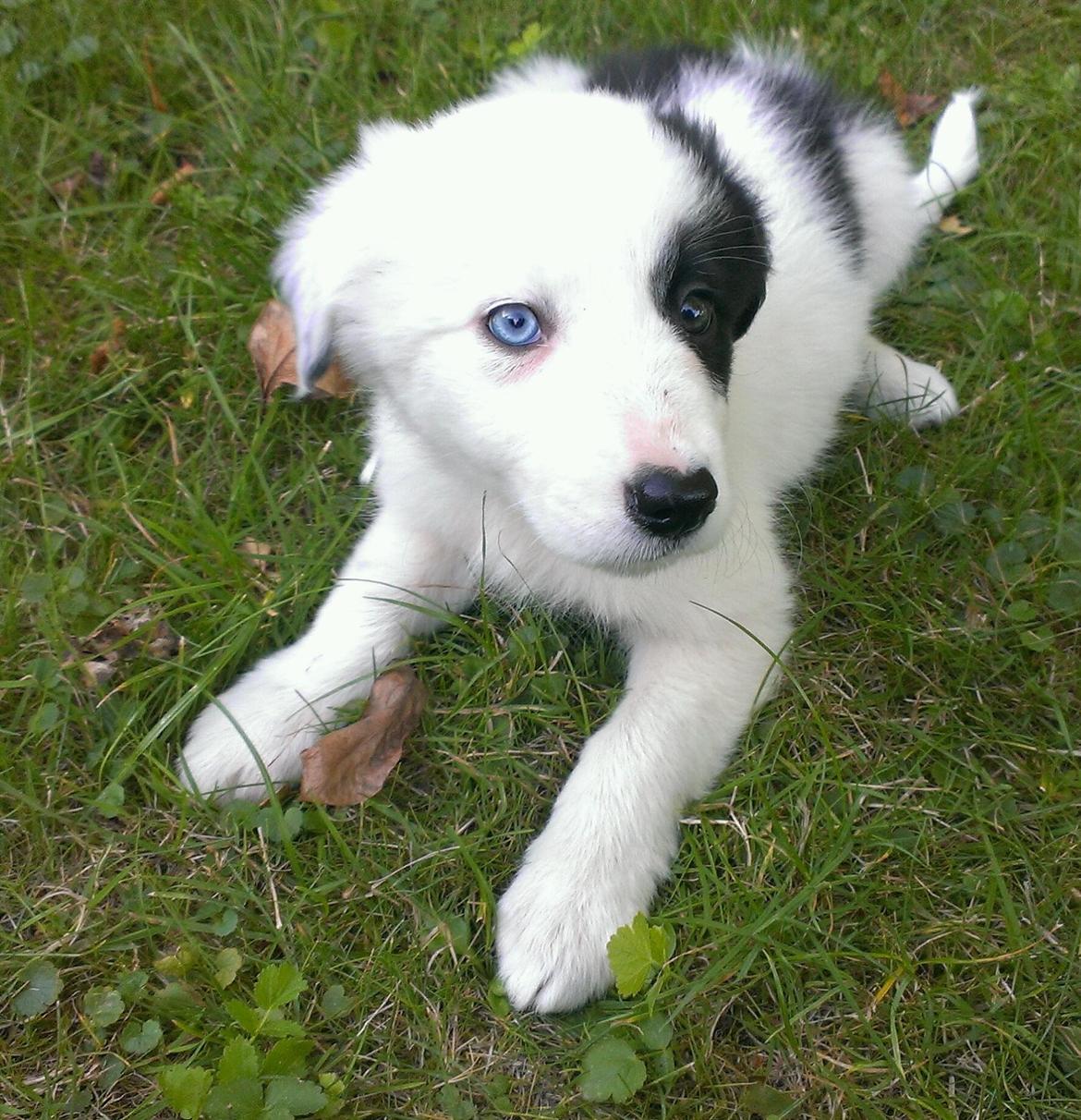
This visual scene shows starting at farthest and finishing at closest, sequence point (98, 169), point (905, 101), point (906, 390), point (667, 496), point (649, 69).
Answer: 1. point (905, 101)
2. point (98, 169)
3. point (906, 390)
4. point (649, 69)
5. point (667, 496)

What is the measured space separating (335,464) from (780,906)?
1.48 m

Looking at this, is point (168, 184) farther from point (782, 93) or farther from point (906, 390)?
point (906, 390)

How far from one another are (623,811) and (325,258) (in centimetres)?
117

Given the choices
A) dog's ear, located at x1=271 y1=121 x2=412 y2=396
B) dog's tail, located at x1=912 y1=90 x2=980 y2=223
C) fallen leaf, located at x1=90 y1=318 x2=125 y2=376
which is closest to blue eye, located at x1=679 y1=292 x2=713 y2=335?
dog's ear, located at x1=271 y1=121 x2=412 y2=396

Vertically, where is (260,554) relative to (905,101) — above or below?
below

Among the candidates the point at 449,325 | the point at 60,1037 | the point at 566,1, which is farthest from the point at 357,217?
the point at 566,1

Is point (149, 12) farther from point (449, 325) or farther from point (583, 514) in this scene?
point (583, 514)

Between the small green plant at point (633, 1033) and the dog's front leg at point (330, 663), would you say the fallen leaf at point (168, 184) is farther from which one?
the small green plant at point (633, 1033)

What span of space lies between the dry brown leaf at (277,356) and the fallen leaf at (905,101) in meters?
2.07

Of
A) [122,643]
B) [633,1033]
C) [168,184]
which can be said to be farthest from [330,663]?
[168,184]

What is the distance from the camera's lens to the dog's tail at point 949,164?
10.0 feet

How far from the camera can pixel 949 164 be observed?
308cm

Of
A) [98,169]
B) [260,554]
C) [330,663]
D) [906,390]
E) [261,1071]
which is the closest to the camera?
[261,1071]

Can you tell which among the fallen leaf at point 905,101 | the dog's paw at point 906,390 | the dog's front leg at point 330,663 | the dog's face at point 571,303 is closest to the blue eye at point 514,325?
the dog's face at point 571,303
